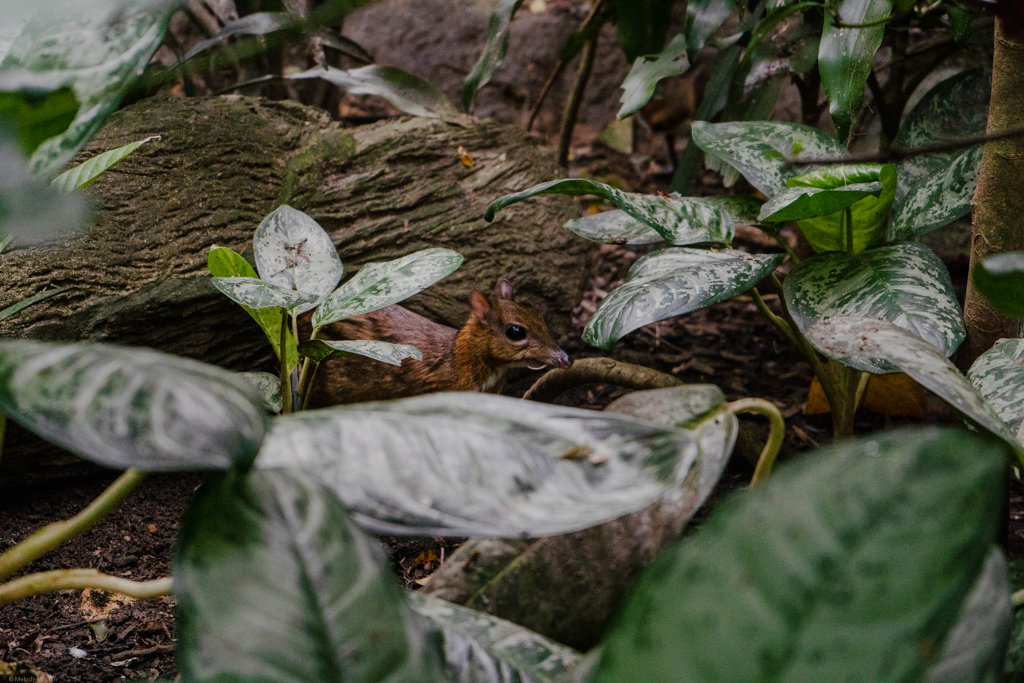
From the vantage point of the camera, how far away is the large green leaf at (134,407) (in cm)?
63

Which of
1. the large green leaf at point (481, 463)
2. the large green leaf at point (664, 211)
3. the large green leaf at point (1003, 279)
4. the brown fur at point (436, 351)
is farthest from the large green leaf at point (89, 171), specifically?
the large green leaf at point (1003, 279)

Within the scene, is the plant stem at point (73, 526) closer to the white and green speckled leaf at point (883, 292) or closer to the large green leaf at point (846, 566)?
the large green leaf at point (846, 566)

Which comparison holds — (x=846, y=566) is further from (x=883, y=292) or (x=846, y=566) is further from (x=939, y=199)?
(x=939, y=199)

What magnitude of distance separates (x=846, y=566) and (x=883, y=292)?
3.72 feet

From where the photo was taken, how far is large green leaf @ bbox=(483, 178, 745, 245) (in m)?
1.58

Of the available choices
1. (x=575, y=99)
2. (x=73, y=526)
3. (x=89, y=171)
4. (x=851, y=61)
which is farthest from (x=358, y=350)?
(x=575, y=99)

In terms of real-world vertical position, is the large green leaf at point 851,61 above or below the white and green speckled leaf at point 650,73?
above

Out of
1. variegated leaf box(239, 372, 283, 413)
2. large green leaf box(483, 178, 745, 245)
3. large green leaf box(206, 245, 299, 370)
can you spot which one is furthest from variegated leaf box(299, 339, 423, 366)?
large green leaf box(483, 178, 745, 245)

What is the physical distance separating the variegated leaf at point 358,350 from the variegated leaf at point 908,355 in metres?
0.94

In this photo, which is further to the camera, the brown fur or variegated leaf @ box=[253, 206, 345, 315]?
the brown fur

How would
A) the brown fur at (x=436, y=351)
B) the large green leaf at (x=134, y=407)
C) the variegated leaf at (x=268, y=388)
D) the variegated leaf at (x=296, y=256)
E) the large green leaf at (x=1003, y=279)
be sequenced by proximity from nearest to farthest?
the large green leaf at (x=134, y=407)
the large green leaf at (x=1003, y=279)
the variegated leaf at (x=296, y=256)
the variegated leaf at (x=268, y=388)
the brown fur at (x=436, y=351)

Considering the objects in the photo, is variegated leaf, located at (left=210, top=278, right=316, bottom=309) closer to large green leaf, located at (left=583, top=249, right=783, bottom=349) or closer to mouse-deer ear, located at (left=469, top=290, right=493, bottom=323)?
large green leaf, located at (left=583, top=249, right=783, bottom=349)

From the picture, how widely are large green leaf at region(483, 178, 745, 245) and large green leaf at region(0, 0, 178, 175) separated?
2.76ft

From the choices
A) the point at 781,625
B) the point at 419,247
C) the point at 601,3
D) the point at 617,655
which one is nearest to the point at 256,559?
the point at 617,655
